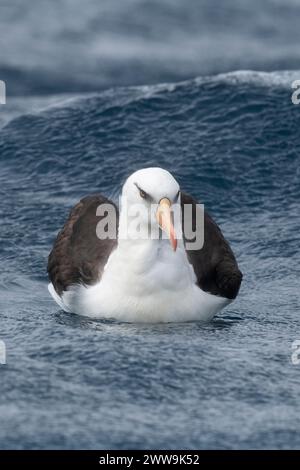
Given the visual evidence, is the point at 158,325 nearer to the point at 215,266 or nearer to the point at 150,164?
the point at 215,266

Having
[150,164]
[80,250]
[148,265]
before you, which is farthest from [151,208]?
[150,164]

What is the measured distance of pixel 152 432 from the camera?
9266mm

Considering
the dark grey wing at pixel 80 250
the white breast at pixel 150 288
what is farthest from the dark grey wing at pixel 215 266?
the dark grey wing at pixel 80 250

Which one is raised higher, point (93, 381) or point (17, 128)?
point (17, 128)

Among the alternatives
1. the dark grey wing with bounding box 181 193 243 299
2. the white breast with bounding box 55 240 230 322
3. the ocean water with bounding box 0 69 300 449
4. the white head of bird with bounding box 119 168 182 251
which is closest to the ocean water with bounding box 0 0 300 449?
the ocean water with bounding box 0 69 300 449

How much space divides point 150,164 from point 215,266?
4825mm

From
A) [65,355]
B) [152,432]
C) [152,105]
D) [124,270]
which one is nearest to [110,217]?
[124,270]

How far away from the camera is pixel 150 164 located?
17000 millimetres

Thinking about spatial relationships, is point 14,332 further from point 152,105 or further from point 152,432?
point 152,105

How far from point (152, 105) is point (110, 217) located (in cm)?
614

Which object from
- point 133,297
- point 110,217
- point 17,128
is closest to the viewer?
point 133,297

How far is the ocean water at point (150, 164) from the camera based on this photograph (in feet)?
31.6

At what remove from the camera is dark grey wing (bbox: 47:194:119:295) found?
1227 cm

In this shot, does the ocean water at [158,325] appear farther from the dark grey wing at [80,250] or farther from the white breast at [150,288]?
the dark grey wing at [80,250]
